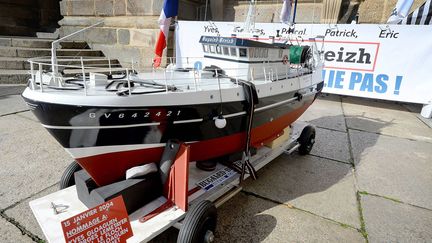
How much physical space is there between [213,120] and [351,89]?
8766 millimetres

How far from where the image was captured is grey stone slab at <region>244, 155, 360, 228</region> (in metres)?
4.14

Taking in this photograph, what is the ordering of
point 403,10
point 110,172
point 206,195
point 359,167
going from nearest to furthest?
point 110,172, point 206,195, point 359,167, point 403,10

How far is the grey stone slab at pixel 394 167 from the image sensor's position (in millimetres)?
4787

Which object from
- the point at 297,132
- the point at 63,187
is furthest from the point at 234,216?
the point at 297,132

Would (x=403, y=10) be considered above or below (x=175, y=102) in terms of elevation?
above

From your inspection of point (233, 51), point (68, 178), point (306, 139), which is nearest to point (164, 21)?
point (233, 51)

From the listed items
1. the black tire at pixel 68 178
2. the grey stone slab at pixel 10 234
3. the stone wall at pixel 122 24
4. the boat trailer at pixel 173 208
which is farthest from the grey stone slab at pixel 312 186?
the stone wall at pixel 122 24

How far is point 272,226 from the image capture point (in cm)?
367

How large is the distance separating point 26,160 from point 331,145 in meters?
6.42

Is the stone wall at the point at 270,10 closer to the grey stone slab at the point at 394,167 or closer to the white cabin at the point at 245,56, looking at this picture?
the grey stone slab at the point at 394,167

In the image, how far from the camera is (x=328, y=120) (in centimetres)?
852

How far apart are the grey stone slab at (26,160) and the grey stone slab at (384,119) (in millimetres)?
7606

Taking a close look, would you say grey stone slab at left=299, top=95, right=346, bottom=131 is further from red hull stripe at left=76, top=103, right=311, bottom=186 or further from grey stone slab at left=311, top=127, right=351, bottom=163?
red hull stripe at left=76, top=103, right=311, bottom=186

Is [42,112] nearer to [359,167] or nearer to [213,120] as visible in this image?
[213,120]
